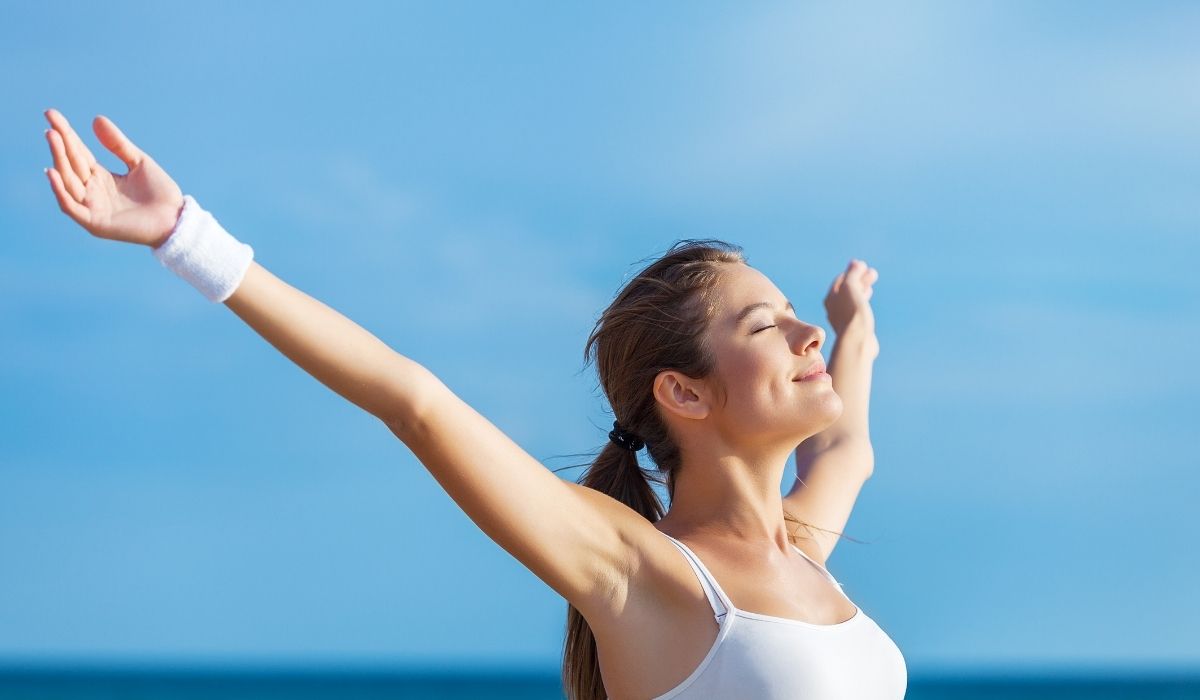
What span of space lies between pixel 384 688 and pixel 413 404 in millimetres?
54824

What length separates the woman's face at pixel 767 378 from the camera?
3369mm

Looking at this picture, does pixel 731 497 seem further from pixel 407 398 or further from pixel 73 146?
pixel 73 146

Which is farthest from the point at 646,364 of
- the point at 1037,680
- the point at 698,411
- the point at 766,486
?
the point at 1037,680

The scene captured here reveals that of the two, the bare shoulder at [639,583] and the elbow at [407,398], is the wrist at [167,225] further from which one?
the bare shoulder at [639,583]

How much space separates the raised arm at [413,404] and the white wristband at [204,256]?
0.07 ft

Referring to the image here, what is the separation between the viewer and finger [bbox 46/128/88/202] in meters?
2.41

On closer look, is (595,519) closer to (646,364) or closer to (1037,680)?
(646,364)

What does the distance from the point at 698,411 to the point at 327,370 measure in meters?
1.19

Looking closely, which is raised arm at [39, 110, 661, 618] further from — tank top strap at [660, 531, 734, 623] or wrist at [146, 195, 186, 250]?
tank top strap at [660, 531, 734, 623]

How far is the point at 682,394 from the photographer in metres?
3.50

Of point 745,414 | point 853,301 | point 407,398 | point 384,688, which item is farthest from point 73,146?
point 384,688

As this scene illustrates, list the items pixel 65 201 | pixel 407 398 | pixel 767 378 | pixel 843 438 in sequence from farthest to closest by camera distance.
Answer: pixel 843 438, pixel 767 378, pixel 407 398, pixel 65 201

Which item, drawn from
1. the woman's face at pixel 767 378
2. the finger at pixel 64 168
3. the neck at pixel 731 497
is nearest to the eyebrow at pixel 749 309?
the woman's face at pixel 767 378

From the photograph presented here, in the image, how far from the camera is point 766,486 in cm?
352
